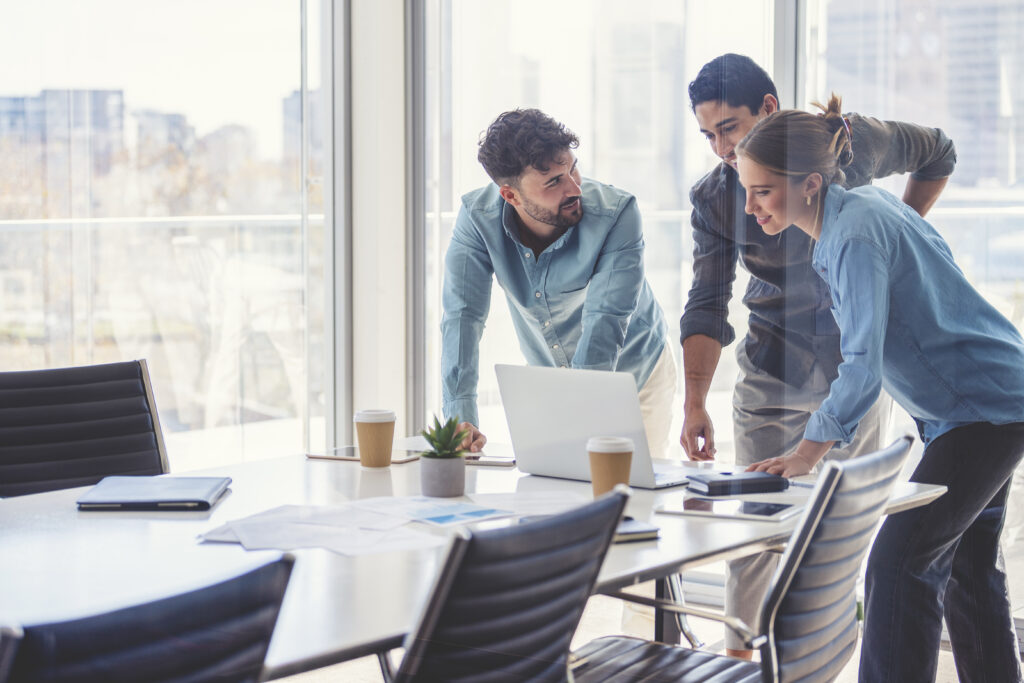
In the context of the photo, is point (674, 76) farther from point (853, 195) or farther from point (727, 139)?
point (853, 195)

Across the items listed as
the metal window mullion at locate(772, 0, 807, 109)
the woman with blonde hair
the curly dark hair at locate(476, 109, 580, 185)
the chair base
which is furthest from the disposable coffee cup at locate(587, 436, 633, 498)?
the metal window mullion at locate(772, 0, 807, 109)

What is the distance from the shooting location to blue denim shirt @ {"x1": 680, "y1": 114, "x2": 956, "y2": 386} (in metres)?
2.91

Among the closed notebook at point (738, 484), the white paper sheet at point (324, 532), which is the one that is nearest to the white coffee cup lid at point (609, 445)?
→ the closed notebook at point (738, 484)

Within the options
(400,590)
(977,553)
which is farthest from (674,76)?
(400,590)

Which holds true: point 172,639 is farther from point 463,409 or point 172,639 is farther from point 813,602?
point 463,409

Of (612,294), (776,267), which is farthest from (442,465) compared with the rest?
(776,267)

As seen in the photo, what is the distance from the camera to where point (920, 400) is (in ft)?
6.87

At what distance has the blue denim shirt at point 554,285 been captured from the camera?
2545mm

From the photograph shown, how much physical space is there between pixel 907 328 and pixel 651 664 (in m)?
0.84

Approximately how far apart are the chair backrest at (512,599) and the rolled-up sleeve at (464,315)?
4.33 ft

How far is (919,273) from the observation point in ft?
6.68

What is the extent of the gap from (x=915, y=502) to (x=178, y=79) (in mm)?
2765

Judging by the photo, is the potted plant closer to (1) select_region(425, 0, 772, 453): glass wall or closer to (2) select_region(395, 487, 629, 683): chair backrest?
(2) select_region(395, 487, 629, 683): chair backrest

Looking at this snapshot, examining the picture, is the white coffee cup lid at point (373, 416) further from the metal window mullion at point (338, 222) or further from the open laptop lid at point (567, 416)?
the metal window mullion at point (338, 222)
